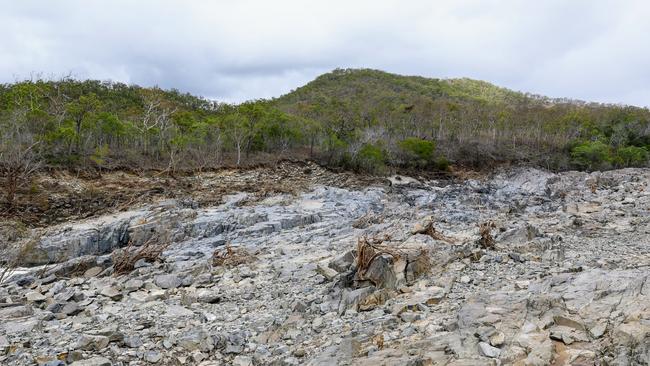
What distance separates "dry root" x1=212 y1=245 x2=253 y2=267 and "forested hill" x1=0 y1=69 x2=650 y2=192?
13576mm

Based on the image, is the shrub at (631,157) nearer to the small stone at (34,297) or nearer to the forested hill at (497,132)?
the forested hill at (497,132)

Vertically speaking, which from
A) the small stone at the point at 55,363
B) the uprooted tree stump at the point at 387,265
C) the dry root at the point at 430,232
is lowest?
the small stone at the point at 55,363

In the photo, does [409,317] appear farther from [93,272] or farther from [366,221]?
[366,221]

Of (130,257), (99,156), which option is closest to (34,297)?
(130,257)

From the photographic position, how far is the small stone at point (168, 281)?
9133 mm

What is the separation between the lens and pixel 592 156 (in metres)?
38.9

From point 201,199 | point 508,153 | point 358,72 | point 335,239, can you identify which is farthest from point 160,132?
point 358,72

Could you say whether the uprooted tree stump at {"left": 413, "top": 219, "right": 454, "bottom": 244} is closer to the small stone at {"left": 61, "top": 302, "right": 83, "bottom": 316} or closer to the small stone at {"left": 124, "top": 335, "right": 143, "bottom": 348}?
the small stone at {"left": 124, "top": 335, "right": 143, "bottom": 348}

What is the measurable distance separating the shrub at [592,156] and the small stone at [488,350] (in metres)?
39.1

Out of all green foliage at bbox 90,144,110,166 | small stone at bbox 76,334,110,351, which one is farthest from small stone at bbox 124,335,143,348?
green foliage at bbox 90,144,110,166

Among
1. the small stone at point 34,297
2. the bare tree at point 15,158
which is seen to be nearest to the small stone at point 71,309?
the small stone at point 34,297

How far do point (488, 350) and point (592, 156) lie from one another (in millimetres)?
40297

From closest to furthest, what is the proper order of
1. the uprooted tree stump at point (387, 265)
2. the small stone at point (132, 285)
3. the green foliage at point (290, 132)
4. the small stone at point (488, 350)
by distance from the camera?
the small stone at point (488, 350) < the uprooted tree stump at point (387, 265) < the small stone at point (132, 285) < the green foliage at point (290, 132)

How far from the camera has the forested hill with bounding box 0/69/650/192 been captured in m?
26.6
